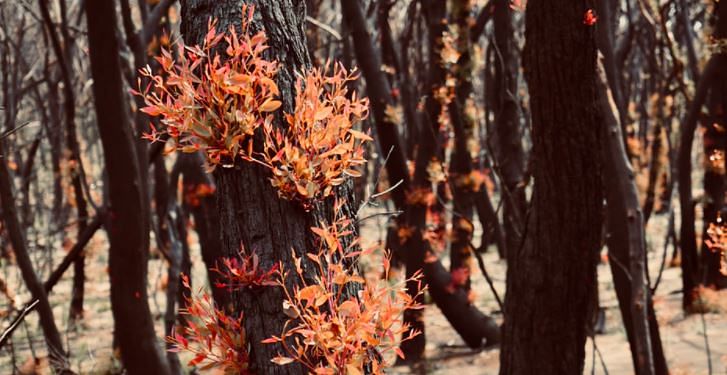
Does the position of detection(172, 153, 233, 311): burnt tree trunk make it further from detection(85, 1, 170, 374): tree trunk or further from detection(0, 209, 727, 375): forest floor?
detection(85, 1, 170, 374): tree trunk

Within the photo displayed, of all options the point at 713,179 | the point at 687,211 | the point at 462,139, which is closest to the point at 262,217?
the point at 462,139

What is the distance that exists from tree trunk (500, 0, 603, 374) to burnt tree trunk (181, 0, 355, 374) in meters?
1.95

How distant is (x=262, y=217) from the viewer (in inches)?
74.5

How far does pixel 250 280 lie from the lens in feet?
6.07

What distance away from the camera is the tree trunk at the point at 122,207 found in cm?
423

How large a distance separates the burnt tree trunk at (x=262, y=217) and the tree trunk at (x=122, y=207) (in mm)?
2421

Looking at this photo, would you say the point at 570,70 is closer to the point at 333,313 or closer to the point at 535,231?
the point at 535,231

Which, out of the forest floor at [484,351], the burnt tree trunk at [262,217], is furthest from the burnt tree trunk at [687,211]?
the burnt tree trunk at [262,217]

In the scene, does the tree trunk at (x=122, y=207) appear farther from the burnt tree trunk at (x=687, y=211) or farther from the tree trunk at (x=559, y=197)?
the burnt tree trunk at (x=687, y=211)

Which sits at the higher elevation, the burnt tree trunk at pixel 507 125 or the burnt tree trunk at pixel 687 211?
the burnt tree trunk at pixel 507 125

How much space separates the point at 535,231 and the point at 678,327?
521 centimetres

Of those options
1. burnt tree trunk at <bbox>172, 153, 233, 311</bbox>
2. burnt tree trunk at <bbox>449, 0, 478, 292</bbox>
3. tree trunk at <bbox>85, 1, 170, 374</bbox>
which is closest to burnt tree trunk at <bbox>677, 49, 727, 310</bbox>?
burnt tree trunk at <bbox>449, 0, 478, 292</bbox>

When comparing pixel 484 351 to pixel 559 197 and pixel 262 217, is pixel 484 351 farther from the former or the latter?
pixel 262 217

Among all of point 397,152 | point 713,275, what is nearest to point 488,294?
point 713,275
